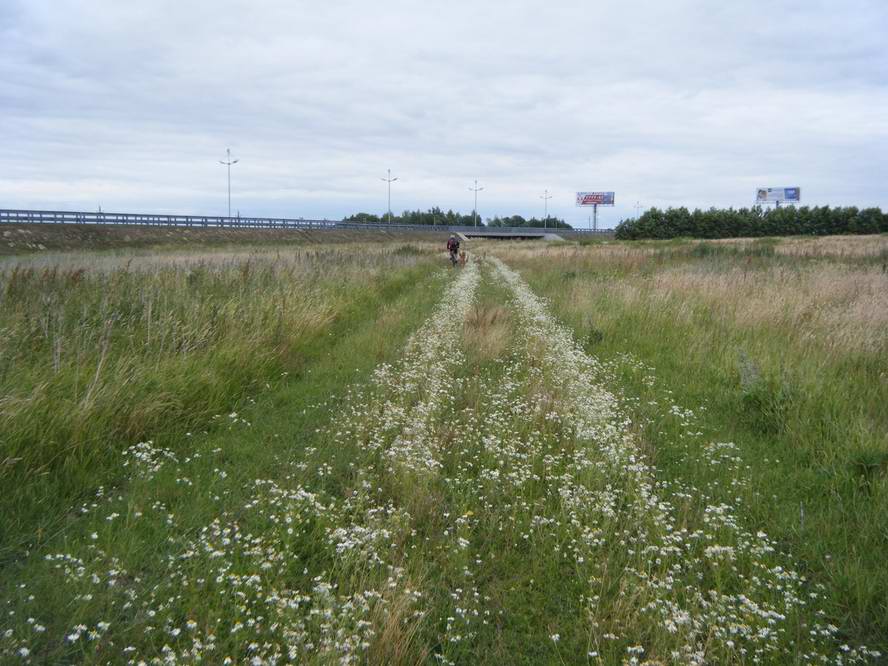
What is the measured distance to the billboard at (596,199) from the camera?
490 ft

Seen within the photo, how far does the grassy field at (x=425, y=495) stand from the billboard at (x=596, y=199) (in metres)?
148

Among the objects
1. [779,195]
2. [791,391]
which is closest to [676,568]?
[791,391]

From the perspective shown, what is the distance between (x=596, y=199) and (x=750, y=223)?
60.3m

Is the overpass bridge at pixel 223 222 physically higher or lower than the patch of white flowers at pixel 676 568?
higher

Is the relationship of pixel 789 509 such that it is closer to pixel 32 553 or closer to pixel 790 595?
pixel 790 595

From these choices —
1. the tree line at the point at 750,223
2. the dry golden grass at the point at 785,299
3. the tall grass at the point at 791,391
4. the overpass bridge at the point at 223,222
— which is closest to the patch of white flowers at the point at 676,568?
the tall grass at the point at 791,391

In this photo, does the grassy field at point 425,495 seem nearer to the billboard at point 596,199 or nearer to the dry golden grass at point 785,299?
the dry golden grass at point 785,299

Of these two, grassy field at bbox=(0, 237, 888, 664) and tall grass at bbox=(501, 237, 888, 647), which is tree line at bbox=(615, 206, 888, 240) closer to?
A: tall grass at bbox=(501, 237, 888, 647)

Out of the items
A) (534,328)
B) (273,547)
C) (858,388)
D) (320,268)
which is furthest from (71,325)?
(320,268)

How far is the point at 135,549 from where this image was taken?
3801 mm

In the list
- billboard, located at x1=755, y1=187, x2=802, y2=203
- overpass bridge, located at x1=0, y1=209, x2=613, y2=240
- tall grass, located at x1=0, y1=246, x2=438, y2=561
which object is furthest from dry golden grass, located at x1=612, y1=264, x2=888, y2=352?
billboard, located at x1=755, y1=187, x2=802, y2=203

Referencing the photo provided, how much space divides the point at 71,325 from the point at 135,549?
5218mm

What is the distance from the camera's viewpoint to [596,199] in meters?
150

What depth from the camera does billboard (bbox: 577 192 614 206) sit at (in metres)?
149
